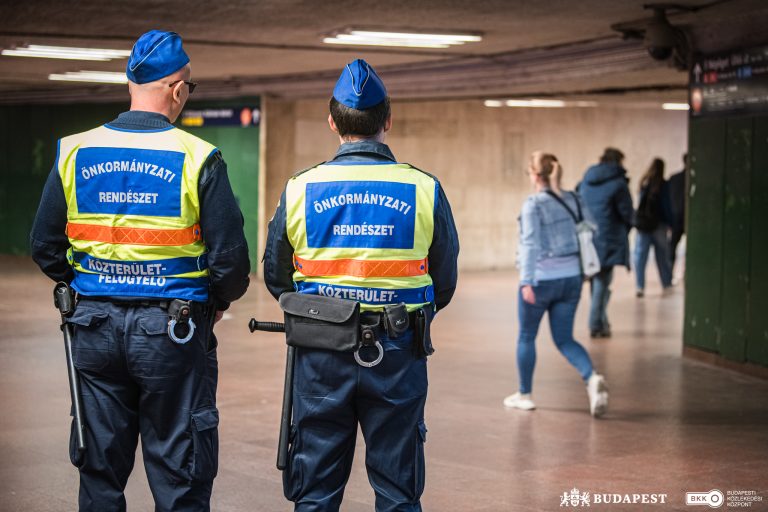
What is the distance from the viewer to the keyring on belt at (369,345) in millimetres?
→ 3852

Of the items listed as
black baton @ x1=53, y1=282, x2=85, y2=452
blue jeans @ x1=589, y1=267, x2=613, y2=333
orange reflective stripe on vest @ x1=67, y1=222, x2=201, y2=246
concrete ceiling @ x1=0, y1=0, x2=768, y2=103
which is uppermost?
concrete ceiling @ x1=0, y1=0, x2=768, y2=103

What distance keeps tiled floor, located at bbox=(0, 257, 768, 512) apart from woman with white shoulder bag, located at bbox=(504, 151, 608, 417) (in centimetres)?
28

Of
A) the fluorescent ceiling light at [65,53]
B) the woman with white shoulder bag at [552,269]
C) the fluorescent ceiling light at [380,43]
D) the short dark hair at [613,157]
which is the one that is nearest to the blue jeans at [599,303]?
the short dark hair at [613,157]

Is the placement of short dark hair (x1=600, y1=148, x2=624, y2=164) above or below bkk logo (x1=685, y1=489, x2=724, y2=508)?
above

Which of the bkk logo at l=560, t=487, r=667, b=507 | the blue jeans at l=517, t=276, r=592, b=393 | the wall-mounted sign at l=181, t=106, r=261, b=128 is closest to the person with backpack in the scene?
the wall-mounted sign at l=181, t=106, r=261, b=128

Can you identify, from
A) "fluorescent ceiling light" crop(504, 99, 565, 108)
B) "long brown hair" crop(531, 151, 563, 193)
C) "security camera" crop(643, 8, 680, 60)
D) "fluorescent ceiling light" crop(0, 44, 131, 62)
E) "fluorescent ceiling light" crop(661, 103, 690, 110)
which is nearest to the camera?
"long brown hair" crop(531, 151, 563, 193)

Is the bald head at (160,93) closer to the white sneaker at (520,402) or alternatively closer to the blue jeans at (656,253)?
the white sneaker at (520,402)

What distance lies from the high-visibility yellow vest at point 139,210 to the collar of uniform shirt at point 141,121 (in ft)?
0.12

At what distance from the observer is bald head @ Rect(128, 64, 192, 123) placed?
411 centimetres

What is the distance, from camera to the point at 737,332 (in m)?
10.1

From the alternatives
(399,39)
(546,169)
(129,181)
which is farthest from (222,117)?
(129,181)

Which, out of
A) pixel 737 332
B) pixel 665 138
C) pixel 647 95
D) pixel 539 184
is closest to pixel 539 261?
pixel 539 184

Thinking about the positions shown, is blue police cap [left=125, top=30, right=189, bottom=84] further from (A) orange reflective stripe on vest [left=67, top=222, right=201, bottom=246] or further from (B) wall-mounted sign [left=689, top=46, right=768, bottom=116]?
(B) wall-mounted sign [left=689, top=46, right=768, bottom=116]

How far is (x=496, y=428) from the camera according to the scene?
765cm
